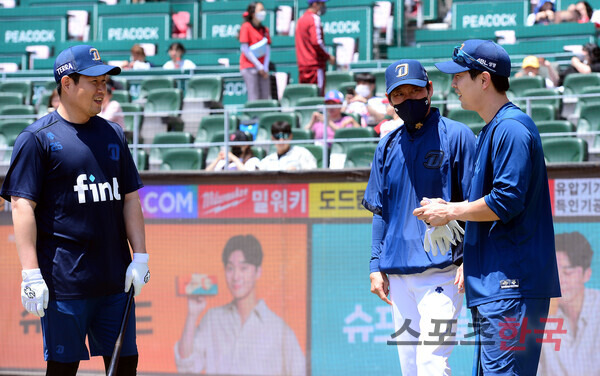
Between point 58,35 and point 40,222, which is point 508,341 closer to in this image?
point 40,222

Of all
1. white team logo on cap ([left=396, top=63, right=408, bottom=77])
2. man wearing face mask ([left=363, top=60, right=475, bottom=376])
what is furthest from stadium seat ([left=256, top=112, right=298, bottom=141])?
white team logo on cap ([left=396, top=63, right=408, bottom=77])

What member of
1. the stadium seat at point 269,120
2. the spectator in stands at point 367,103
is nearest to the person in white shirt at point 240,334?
the spectator in stands at point 367,103

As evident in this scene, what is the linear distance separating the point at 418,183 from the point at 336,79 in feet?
27.4

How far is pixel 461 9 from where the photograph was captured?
1517 centimetres

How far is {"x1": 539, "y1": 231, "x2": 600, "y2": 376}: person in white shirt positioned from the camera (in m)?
6.89

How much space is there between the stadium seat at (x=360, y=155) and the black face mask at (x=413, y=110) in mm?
4310

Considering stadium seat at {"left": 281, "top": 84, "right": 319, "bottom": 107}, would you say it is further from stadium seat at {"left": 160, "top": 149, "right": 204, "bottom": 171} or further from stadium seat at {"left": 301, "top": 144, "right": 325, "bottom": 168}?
stadium seat at {"left": 301, "top": 144, "right": 325, "bottom": 168}

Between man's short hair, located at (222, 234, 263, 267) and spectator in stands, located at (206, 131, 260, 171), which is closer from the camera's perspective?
man's short hair, located at (222, 234, 263, 267)

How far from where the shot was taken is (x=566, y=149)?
8664 mm

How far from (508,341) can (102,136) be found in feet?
7.92

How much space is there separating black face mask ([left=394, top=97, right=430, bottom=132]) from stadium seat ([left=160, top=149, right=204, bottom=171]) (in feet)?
18.4

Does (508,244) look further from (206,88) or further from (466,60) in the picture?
(206,88)

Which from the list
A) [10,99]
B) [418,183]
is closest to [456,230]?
[418,183]

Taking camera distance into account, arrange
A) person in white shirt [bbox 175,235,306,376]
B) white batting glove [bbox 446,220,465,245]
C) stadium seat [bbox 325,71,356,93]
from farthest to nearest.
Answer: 1. stadium seat [bbox 325,71,356,93]
2. person in white shirt [bbox 175,235,306,376]
3. white batting glove [bbox 446,220,465,245]
